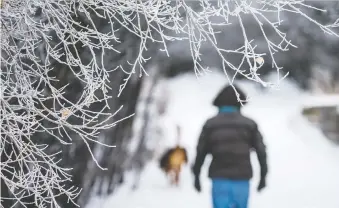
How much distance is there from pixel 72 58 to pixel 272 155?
163 centimetres

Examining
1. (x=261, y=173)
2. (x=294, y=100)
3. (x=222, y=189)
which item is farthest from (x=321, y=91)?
(x=222, y=189)

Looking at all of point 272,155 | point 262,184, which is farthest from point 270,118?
point 262,184

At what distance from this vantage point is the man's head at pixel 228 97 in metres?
3.58

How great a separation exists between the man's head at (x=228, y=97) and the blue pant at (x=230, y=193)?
568mm

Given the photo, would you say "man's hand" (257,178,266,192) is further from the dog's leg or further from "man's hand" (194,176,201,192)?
the dog's leg

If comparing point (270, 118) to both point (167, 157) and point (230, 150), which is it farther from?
point (167, 157)

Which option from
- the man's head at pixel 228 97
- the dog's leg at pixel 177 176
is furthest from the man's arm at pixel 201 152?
the man's head at pixel 228 97

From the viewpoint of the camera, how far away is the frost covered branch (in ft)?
11.2

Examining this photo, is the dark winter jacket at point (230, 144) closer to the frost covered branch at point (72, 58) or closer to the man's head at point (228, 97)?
the man's head at point (228, 97)

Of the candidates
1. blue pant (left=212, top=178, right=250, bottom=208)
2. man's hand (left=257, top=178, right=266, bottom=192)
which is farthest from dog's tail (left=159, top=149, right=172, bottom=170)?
man's hand (left=257, top=178, right=266, bottom=192)

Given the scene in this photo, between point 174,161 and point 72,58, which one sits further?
point 174,161

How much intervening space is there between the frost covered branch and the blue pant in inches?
30.2

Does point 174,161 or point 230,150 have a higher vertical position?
point 230,150

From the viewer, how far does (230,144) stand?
359 cm
